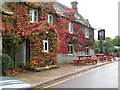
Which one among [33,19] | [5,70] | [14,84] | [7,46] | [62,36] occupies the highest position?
[33,19]

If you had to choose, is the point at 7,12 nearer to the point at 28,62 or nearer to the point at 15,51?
the point at 15,51

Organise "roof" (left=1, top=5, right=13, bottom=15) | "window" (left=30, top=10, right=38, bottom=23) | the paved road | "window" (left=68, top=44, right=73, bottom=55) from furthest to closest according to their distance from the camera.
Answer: "window" (left=68, top=44, right=73, bottom=55) → "window" (left=30, top=10, right=38, bottom=23) → "roof" (left=1, top=5, right=13, bottom=15) → the paved road

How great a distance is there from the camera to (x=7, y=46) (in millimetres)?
12672

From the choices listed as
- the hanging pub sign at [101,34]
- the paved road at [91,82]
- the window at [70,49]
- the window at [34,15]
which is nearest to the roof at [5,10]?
the window at [34,15]

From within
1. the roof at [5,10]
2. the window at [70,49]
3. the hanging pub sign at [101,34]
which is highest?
the roof at [5,10]

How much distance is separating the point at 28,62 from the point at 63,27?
7.68 metres

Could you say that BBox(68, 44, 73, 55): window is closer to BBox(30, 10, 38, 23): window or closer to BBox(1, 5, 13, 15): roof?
BBox(30, 10, 38, 23): window

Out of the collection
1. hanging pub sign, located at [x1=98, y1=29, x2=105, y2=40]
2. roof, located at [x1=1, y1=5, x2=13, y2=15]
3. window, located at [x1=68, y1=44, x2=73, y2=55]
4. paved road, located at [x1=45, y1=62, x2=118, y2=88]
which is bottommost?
paved road, located at [x1=45, y1=62, x2=118, y2=88]

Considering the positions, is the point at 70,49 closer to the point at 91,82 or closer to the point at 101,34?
the point at 101,34

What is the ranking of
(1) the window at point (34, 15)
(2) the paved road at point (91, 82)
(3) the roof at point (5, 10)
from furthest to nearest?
(1) the window at point (34, 15) < (3) the roof at point (5, 10) < (2) the paved road at point (91, 82)

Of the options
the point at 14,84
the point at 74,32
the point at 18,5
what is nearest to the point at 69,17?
the point at 74,32


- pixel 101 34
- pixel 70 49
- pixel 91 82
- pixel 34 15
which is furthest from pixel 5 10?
pixel 101 34

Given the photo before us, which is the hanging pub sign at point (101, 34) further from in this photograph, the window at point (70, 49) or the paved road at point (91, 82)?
the paved road at point (91, 82)

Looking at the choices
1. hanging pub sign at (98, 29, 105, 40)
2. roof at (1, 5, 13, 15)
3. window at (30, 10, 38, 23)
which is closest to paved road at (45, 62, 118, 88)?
roof at (1, 5, 13, 15)
